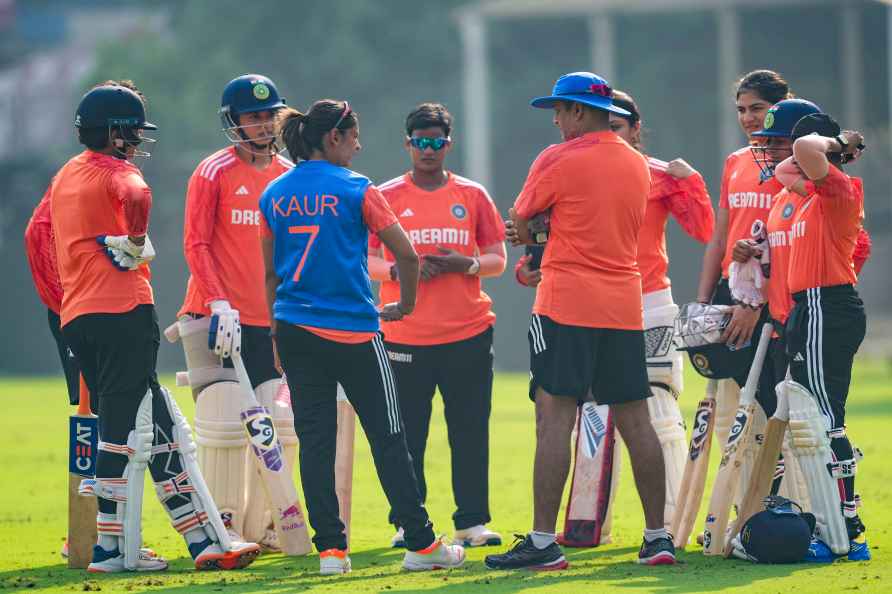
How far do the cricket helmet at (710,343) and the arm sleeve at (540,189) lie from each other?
987 mm

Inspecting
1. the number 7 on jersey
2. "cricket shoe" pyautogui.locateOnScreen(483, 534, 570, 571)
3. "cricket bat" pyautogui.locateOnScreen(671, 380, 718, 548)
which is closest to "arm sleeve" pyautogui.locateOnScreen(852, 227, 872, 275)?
"cricket bat" pyautogui.locateOnScreen(671, 380, 718, 548)

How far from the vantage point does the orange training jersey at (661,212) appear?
811cm

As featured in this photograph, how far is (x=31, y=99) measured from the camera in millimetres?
53344

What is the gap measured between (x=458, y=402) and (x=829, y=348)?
6.93ft

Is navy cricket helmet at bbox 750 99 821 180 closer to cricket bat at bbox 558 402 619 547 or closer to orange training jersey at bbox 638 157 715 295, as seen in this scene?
orange training jersey at bbox 638 157 715 295

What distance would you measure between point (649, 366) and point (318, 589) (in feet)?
7.71

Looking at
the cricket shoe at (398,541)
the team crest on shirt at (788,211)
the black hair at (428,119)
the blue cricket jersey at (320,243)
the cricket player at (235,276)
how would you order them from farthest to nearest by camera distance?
the black hair at (428,119) < the cricket shoe at (398,541) < the cricket player at (235,276) < the team crest on shirt at (788,211) < the blue cricket jersey at (320,243)

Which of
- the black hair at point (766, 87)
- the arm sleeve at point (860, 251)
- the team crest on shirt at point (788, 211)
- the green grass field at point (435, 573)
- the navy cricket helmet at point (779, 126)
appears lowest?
the green grass field at point (435, 573)

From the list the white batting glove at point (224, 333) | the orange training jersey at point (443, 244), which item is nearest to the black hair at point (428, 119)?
the orange training jersey at point (443, 244)

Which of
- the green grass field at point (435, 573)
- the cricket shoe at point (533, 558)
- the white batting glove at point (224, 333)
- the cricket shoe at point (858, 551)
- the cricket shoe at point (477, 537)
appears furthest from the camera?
the cricket shoe at point (477, 537)

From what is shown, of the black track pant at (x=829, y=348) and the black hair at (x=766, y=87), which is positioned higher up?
the black hair at (x=766, y=87)

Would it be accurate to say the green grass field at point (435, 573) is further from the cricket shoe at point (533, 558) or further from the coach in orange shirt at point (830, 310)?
the coach in orange shirt at point (830, 310)

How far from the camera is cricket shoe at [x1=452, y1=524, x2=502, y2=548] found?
809cm

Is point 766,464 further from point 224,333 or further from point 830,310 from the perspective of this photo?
point 224,333
